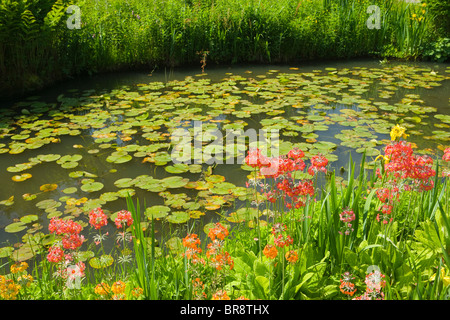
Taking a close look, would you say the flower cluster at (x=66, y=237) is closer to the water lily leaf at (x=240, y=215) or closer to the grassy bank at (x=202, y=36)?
the water lily leaf at (x=240, y=215)

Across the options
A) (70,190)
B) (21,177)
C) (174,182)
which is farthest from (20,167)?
(174,182)

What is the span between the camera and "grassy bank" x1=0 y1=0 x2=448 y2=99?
580cm

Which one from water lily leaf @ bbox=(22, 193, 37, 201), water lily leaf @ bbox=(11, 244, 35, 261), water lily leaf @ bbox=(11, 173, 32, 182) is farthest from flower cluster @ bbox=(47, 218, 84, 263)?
water lily leaf @ bbox=(11, 173, 32, 182)

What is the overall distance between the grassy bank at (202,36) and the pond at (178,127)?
35 centimetres

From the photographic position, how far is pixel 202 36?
23.5ft

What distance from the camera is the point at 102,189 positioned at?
333cm

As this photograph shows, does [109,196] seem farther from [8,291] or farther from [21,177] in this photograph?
[8,291]

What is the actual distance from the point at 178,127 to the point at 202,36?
3.15 m

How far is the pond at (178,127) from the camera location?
3184mm

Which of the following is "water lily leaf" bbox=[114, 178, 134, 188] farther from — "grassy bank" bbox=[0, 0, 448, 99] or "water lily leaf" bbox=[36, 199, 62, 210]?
"grassy bank" bbox=[0, 0, 448, 99]

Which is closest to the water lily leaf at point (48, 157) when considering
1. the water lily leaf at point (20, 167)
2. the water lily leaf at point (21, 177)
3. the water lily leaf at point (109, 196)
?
the water lily leaf at point (20, 167)

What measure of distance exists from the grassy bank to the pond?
35cm

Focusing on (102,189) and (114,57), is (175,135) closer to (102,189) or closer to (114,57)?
(102,189)
